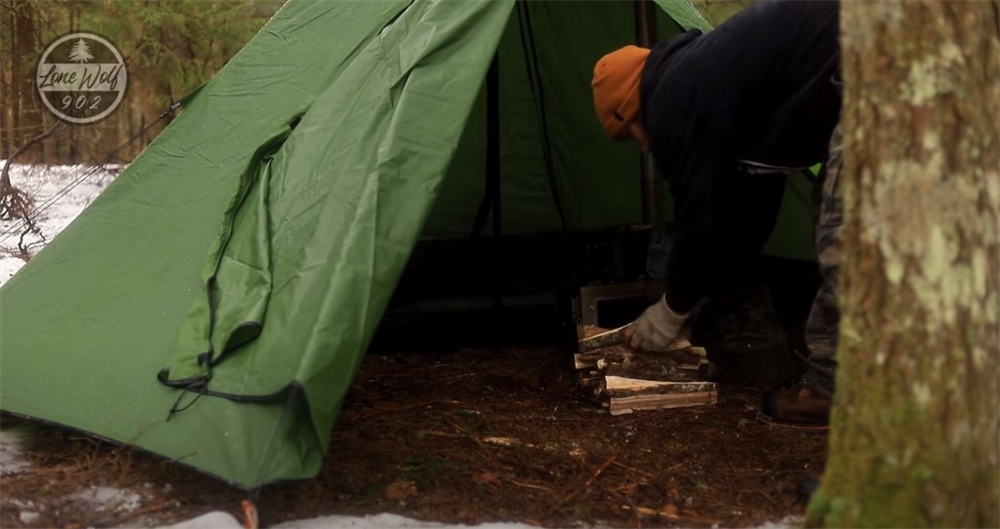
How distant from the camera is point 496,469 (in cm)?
294

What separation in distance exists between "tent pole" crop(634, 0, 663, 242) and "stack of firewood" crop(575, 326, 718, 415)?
0.75 meters

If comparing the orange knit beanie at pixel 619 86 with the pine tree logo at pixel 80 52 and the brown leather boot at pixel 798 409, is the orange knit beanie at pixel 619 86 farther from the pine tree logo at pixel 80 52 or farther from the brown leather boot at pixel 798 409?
the pine tree logo at pixel 80 52

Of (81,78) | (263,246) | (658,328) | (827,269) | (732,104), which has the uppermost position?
(81,78)

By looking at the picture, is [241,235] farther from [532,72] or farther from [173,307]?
[532,72]

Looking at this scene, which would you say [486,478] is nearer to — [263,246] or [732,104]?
[263,246]

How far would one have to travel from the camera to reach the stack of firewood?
347cm

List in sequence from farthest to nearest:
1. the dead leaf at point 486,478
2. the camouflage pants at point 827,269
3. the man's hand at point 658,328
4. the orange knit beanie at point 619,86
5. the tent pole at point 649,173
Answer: the tent pole at point 649,173 < the man's hand at point 658,328 < the orange knit beanie at point 619,86 < the camouflage pants at point 827,269 < the dead leaf at point 486,478

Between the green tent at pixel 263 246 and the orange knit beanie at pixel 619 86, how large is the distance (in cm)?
37

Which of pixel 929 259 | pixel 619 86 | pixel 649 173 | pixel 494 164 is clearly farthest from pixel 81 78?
pixel 929 259

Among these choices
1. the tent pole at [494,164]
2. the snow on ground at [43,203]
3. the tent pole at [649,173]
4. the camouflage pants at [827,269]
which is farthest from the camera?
the snow on ground at [43,203]

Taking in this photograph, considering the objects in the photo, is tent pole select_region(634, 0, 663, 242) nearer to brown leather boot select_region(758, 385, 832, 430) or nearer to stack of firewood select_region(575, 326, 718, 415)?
stack of firewood select_region(575, 326, 718, 415)

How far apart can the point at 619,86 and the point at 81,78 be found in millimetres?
5888

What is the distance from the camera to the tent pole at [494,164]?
459 cm

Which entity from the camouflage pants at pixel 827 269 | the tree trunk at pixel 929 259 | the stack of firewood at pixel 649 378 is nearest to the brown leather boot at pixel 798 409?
the camouflage pants at pixel 827 269
